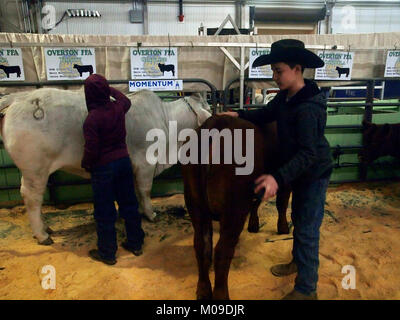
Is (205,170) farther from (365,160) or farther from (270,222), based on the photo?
(365,160)

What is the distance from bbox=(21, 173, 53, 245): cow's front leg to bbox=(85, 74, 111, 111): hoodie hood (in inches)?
42.2

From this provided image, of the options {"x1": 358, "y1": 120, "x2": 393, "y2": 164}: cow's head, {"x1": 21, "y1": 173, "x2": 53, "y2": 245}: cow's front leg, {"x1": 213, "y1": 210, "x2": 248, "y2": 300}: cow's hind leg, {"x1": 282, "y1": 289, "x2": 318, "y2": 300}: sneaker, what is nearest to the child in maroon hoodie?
{"x1": 21, "y1": 173, "x2": 53, "y2": 245}: cow's front leg

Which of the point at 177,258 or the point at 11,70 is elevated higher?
the point at 11,70

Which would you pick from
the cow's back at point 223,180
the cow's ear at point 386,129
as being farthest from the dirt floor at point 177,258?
the cow's ear at point 386,129

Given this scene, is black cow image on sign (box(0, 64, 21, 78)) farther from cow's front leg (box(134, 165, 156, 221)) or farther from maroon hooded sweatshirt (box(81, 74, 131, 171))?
cow's front leg (box(134, 165, 156, 221))

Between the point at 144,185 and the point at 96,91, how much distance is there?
1.36 m

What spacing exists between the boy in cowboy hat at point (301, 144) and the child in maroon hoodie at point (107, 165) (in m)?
1.17

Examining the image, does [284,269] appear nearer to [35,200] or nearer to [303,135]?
[303,135]

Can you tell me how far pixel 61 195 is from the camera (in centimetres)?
449

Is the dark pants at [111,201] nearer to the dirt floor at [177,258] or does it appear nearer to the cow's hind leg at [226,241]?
the dirt floor at [177,258]

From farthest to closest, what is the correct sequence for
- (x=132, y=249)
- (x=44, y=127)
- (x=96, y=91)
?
(x=132, y=249), (x=44, y=127), (x=96, y=91)

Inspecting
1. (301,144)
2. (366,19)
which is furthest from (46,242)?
(366,19)

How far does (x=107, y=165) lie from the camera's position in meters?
2.85

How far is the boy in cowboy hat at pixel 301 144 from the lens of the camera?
1.87 meters
